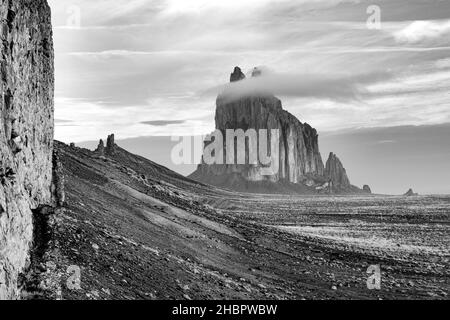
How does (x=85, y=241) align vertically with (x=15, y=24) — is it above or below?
below

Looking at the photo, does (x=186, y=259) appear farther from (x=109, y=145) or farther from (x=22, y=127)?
(x=109, y=145)

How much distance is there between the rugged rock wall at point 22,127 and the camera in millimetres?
12836

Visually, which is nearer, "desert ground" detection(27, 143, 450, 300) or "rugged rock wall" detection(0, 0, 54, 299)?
"rugged rock wall" detection(0, 0, 54, 299)

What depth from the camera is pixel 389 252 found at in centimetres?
3694

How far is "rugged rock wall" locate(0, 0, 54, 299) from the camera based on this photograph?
12836mm

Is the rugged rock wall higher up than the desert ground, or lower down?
higher up

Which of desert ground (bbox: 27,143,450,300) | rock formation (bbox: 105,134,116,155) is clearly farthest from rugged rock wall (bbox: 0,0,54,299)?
rock formation (bbox: 105,134,116,155)

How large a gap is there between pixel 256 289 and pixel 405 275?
11735 millimetres

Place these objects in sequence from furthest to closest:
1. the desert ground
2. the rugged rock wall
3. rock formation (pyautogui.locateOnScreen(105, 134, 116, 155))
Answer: rock formation (pyautogui.locateOnScreen(105, 134, 116, 155)) < the desert ground < the rugged rock wall

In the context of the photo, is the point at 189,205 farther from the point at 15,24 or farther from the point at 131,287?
the point at 15,24

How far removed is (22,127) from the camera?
15.1 metres

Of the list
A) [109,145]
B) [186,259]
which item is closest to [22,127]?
[186,259]

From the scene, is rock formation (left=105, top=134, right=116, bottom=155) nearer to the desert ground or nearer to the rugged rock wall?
the desert ground
